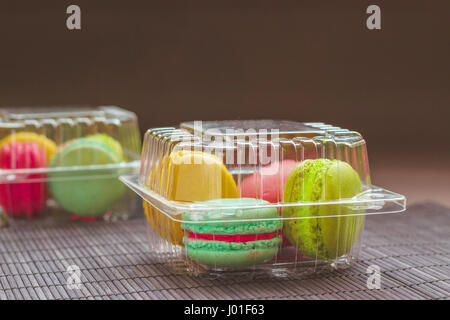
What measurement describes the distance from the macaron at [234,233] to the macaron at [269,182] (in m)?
0.03

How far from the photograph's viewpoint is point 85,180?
208 centimetres

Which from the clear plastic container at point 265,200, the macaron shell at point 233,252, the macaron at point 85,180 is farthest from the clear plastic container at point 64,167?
the macaron shell at point 233,252

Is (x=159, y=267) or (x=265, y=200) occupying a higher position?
(x=265, y=200)

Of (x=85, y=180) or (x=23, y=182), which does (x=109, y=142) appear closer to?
(x=85, y=180)

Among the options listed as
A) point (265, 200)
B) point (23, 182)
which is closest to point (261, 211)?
point (265, 200)

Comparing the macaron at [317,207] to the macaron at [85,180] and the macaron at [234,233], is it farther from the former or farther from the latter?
the macaron at [85,180]

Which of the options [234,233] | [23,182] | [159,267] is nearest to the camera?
[234,233]

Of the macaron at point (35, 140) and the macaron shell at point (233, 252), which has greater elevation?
the macaron at point (35, 140)

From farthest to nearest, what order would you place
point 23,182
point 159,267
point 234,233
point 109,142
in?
1. point 109,142
2. point 23,182
3. point 159,267
4. point 234,233

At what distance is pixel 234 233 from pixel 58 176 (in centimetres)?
83

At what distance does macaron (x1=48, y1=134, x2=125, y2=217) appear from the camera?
2.07 m

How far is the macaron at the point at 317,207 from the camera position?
4.75 feet

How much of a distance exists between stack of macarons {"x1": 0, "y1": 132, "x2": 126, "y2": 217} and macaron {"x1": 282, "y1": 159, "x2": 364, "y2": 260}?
80cm

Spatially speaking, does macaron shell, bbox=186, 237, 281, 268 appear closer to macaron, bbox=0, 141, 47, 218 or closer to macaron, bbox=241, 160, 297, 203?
macaron, bbox=241, 160, 297, 203
